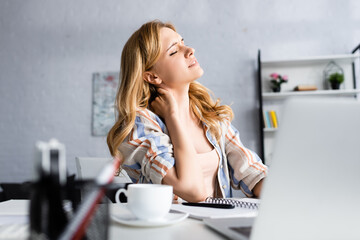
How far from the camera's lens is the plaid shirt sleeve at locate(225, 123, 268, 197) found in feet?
4.00

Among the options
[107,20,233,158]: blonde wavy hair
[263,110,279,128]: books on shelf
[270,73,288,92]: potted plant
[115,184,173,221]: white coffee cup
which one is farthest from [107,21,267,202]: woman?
[270,73,288,92]: potted plant

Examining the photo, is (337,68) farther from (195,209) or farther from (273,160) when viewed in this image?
(273,160)

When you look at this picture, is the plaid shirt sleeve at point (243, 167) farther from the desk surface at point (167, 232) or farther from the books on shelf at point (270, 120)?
the books on shelf at point (270, 120)

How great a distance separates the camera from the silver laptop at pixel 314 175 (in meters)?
0.32

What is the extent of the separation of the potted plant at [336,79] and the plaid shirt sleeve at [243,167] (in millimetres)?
2317

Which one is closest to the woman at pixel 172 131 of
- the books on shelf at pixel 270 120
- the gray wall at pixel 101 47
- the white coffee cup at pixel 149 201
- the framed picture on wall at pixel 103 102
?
the white coffee cup at pixel 149 201

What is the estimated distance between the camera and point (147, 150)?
1134 mm

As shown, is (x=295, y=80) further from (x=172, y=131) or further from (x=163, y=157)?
(x=163, y=157)

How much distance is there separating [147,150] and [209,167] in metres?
0.28

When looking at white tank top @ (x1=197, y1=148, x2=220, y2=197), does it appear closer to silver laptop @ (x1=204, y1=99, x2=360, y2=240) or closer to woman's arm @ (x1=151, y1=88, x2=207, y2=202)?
woman's arm @ (x1=151, y1=88, x2=207, y2=202)

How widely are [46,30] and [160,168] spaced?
349 cm

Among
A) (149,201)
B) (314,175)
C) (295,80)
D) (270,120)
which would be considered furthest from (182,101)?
(295,80)

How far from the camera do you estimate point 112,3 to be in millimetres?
3865

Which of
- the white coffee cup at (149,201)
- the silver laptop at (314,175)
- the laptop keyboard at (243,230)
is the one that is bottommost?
the laptop keyboard at (243,230)
